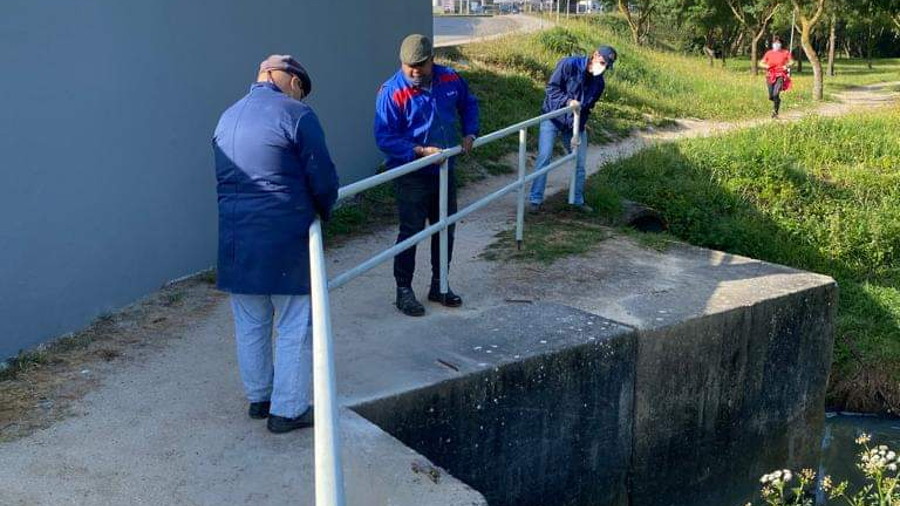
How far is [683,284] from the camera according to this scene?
21.1 feet

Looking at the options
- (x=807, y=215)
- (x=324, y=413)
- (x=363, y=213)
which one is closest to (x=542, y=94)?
(x=807, y=215)

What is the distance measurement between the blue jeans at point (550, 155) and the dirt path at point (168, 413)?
2053 millimetres

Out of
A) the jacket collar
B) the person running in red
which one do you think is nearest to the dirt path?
the jacket collar

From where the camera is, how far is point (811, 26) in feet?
A: 79.5

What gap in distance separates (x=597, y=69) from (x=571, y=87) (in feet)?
0.92

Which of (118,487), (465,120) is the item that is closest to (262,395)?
(118,487)

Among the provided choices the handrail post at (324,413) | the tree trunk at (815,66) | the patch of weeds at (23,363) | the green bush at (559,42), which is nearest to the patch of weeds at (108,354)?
the patch of weeds at (23,363)

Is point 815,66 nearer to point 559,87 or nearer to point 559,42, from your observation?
point 559,42

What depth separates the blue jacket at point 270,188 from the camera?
3.62m

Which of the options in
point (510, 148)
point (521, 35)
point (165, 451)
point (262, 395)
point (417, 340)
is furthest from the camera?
point (521, 35)

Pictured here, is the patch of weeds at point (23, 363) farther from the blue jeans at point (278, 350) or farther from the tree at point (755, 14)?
the tree at point (755, 14)

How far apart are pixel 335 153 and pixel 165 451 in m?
4.97

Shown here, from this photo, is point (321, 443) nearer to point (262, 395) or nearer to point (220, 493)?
point (220, 493)

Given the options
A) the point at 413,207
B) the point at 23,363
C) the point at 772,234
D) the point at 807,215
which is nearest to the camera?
the point at 23,363
